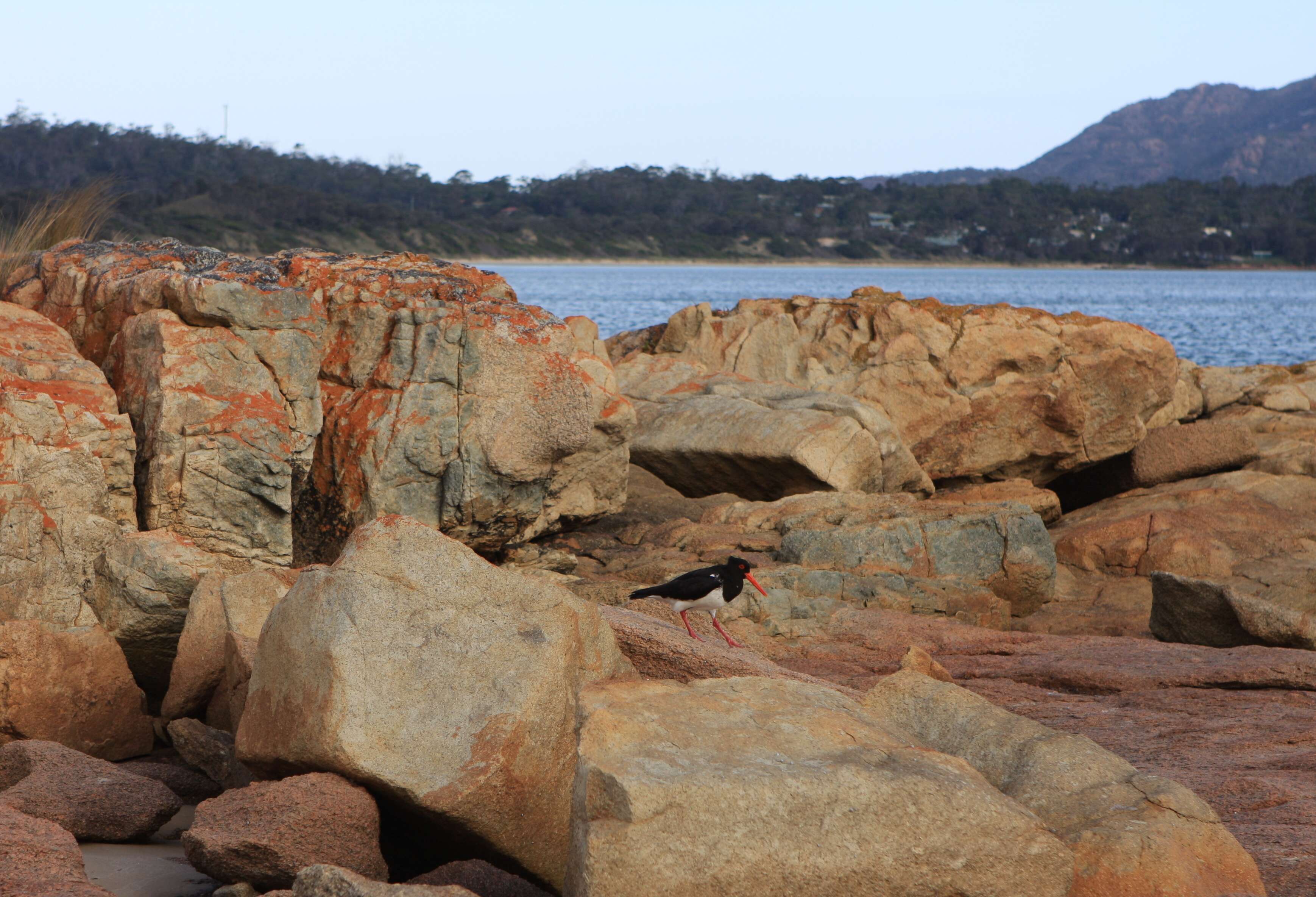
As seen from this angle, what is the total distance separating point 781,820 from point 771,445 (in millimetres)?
7706

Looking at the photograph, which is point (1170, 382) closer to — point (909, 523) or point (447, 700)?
point (909, 523)

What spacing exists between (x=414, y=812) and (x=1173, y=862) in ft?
8.68

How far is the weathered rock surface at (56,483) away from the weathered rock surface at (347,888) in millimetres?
3493

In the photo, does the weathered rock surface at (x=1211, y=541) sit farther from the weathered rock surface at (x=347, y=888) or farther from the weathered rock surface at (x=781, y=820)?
the weathered rock surface at (x=347, y=888)

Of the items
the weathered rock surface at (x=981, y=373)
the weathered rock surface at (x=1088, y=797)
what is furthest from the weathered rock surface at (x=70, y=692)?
the weathered rock surface at (x=981, y=373)

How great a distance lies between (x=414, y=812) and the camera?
4.48 m

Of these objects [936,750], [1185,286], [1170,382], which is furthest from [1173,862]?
[1185,286]

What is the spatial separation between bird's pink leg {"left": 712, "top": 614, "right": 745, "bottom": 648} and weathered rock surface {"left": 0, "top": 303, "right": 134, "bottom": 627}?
11.5 feet

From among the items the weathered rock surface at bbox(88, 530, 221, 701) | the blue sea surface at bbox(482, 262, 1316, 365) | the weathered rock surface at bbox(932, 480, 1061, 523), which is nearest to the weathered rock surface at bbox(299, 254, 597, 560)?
the weathered rock surface at bbox(88, 530, 221, 701)

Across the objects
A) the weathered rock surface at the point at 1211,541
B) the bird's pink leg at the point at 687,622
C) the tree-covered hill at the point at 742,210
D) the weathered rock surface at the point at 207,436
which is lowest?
the weathered rock surface at the point at 1211,541

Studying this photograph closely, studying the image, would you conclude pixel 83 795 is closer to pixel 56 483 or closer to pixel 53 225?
pixel 56 483

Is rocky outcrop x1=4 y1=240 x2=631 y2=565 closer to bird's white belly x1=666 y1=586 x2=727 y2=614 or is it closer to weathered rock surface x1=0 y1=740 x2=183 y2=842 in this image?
bird's white belly x1=666 y1=586 x2=727 y2=614

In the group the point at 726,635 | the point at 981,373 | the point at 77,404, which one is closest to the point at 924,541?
the point at 726,635

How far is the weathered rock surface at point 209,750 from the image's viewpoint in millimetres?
5293
